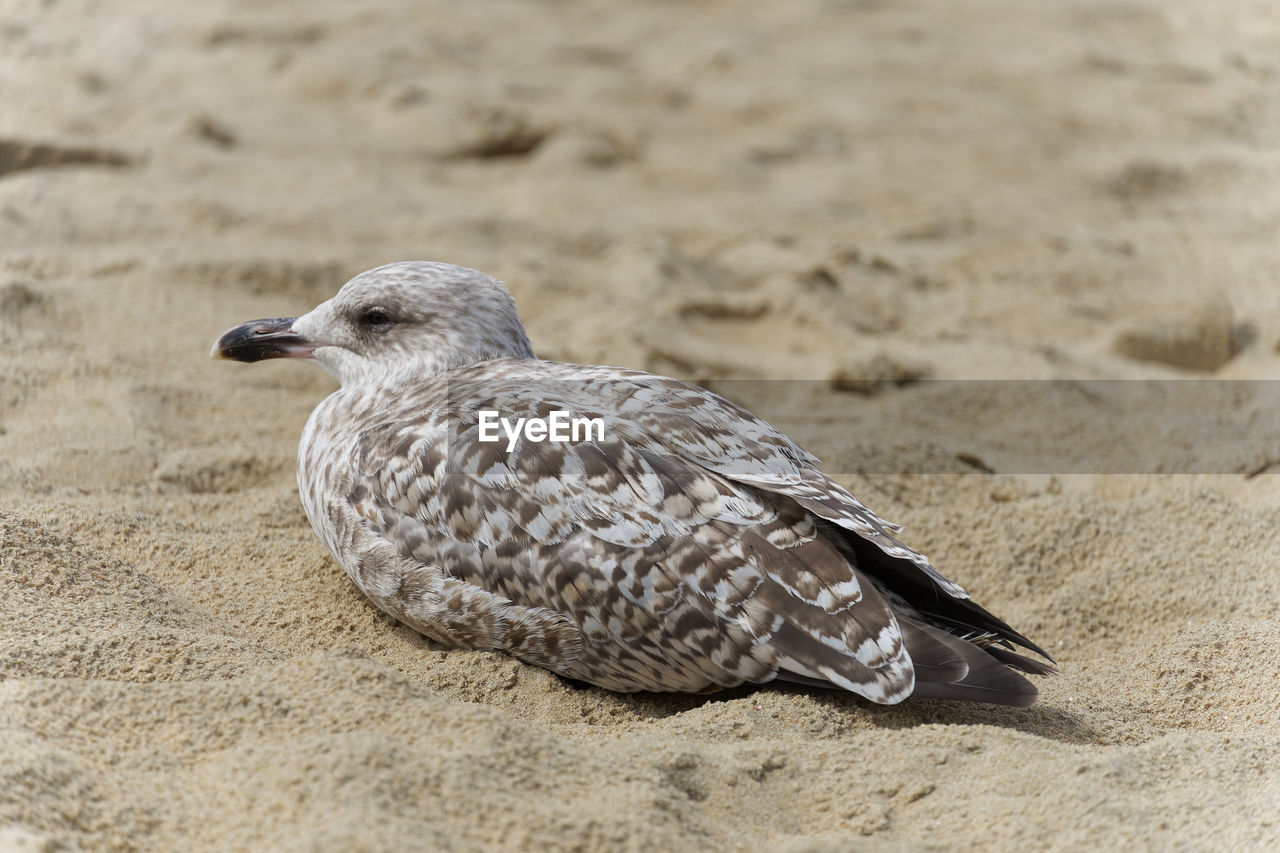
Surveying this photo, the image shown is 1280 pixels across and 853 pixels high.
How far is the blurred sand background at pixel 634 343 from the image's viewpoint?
2303mm

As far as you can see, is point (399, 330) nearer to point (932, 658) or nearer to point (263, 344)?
point (263, 344)

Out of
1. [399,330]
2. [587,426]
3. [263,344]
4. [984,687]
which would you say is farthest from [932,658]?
[263,344]

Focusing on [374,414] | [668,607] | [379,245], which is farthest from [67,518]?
[379,245]

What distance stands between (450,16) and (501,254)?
384 centimetres

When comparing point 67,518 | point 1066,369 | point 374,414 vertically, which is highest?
point 374,414

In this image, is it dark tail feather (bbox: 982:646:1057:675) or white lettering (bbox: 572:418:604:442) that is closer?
dark tail feather (bbox: 982:646:1057:675)

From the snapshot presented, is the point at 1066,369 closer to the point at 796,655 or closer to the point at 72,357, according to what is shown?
the point at 796,655

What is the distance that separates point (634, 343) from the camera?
16.2ft

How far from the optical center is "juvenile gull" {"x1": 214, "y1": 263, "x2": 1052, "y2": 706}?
2752 mm

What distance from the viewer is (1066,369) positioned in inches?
198

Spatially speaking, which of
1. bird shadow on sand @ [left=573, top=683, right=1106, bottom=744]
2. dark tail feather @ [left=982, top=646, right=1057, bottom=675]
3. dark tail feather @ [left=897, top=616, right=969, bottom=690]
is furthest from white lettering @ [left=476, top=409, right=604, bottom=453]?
dark tail feather @ [left=982, top=646, right=1057, bottom=675]

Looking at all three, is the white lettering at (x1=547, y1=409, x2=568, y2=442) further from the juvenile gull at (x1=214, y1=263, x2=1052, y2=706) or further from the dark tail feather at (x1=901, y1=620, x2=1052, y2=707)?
the dark tail feather at (x1=901, y1=620, x2=1052, y2=707)

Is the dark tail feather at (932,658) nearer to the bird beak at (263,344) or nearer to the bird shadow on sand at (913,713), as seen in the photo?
the bird shadow on sand at (913,713)

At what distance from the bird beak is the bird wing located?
2.28 ft
